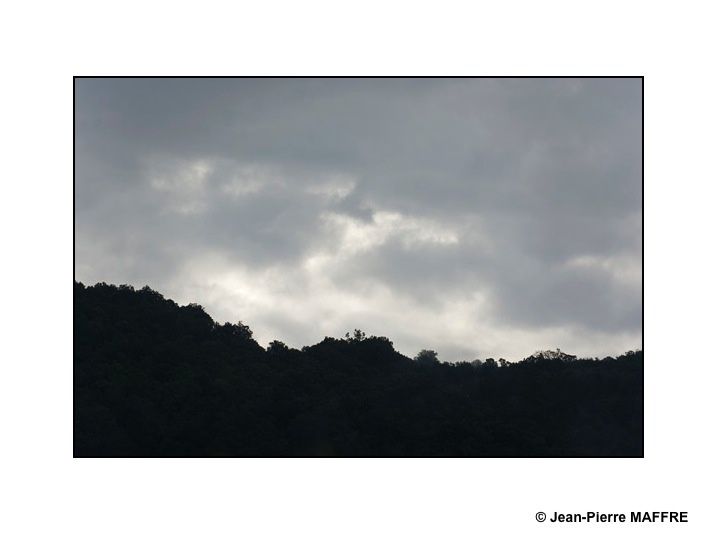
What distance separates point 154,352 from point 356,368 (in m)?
9.47

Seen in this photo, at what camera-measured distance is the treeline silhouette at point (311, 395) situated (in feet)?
110

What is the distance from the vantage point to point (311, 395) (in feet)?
127

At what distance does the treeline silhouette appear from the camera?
33.4m

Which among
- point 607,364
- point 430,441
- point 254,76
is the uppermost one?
point 254,76

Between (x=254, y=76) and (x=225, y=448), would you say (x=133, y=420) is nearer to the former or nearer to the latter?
(x=225, y=448)

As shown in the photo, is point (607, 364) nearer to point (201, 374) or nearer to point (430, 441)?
point (430, 441)

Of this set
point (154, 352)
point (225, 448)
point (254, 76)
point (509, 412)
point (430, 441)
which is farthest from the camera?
point (154, 352)

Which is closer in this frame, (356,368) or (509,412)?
(509,412)

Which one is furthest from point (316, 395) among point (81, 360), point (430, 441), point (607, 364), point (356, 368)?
point (607, 364)
